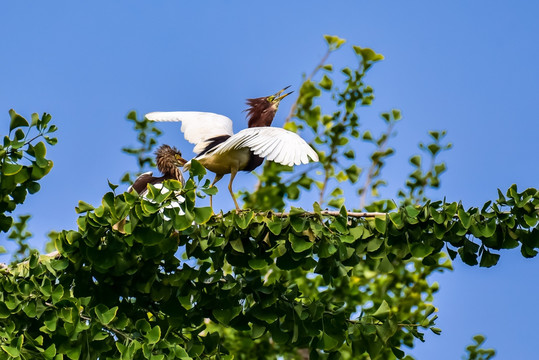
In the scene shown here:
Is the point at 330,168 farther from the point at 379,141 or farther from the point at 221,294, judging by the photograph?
the point at 221,294

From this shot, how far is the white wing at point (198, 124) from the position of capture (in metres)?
5.49

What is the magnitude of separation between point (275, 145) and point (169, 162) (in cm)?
104

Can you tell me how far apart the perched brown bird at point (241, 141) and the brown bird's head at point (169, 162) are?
0.12 meters

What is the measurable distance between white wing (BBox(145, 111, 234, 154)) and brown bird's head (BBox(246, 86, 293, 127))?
181 mm

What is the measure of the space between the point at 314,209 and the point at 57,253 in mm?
1246

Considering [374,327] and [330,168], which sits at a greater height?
[330,168]

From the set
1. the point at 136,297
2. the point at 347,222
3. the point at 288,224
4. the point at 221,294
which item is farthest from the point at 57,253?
the point at 347,222

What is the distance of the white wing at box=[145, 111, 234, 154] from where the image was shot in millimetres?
5492

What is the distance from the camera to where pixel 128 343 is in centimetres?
379

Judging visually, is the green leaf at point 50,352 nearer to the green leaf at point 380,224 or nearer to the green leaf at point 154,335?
the green leaf at point 154,335

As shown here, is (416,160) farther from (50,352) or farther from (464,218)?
(50,352)

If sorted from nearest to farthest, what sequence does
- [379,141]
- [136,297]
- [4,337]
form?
[4,337], [136,297], [379,141]

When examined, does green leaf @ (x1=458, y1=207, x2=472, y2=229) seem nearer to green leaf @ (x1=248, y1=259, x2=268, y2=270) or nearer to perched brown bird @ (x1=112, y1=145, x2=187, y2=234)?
green leaf @ (x1=248, y1=259, x2=268, y2=270)

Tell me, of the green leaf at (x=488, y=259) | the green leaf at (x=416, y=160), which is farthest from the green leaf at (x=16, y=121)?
the green leaf at (x=416, y=160)
